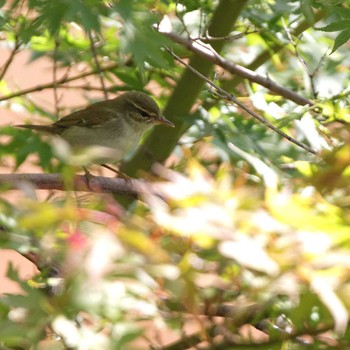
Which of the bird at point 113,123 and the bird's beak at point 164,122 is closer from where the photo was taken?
the bird's beak at point 164,122

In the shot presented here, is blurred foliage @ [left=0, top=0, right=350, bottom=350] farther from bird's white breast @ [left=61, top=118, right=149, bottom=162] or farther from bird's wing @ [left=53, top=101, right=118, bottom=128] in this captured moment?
bird's white breast @ [left=61, top=118, right=149, bottom=162]

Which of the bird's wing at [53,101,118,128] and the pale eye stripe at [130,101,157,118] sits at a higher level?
the pale eye stripe at [130,101,157,118]

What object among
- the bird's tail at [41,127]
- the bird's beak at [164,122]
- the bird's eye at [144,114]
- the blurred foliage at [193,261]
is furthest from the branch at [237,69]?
the blurred foliage at [193,261]

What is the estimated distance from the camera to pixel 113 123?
4.53 m

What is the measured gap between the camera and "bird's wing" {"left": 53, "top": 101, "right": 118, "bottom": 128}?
4164mm

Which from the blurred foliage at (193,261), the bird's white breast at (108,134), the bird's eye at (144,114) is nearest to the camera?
the blurred foliage at (193,261)

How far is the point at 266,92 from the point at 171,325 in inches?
89.6

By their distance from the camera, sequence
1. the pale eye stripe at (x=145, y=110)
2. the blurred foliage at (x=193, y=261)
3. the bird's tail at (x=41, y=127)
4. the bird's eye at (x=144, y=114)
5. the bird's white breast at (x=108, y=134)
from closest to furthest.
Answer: the blurred foliage at (x=193, y=261) < the bird's tail at (x=41, y=127) < the pale eye stripe at (x=145, y=110) < the bird's eye at (x=144, y=114) < the bird's white breast at (x=108, y=134)

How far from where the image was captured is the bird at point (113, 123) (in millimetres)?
4168

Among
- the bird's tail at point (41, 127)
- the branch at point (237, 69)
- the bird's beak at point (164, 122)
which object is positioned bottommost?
the bird's tail at point (41, 127)

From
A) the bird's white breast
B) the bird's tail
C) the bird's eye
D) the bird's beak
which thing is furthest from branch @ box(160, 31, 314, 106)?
the bird's white breast

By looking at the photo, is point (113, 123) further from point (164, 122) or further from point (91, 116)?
point (164, 122)

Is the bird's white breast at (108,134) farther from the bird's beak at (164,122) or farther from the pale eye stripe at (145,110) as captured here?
the bird's beak at (164,122)

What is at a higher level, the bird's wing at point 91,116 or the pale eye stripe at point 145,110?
the pale eye stripe at point 145,110
